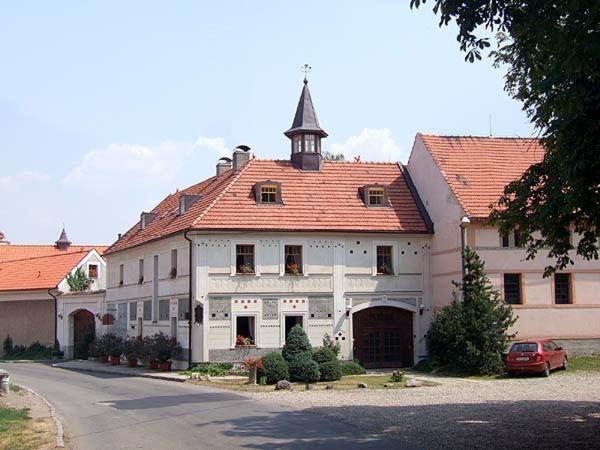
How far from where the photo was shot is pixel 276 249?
3438 cm

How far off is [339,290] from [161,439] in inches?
787

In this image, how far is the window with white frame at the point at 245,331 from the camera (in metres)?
33.4

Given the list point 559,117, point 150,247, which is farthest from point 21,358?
point 559,117

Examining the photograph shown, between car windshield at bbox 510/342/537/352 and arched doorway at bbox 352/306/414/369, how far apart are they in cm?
710

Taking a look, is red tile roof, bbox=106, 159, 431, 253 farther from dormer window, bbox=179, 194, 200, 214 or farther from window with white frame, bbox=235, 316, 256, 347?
window with white frame, bbox=235, 316, 256, 347

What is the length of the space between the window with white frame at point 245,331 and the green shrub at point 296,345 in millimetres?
2668

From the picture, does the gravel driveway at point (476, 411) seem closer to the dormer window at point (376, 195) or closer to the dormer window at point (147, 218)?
the dormer window at point (376, 195)

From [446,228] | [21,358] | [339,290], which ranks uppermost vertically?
[446,228]

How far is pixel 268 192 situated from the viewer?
117ft

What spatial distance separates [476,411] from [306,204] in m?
18.3

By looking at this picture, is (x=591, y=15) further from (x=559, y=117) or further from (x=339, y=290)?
(x=339, y=290)

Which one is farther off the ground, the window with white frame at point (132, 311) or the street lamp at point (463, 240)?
the street lamp at point (463, 240)

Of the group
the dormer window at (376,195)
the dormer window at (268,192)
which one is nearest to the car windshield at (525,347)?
the dormer window at (376,195)

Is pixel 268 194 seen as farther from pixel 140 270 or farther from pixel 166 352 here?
pixel 140 270
